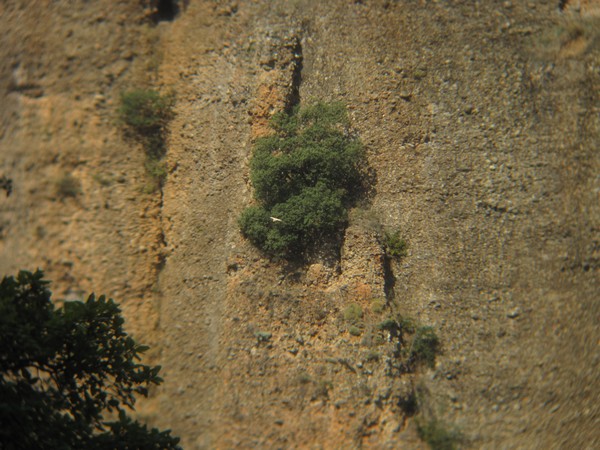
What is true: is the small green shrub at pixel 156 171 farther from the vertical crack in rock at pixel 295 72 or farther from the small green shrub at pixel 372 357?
the small green shrub at pixel 372 357

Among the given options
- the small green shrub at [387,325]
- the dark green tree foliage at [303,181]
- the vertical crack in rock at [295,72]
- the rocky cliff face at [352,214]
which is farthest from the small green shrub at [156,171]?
the small green shrub at [387,325]

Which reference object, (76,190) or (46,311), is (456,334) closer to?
(46,311)

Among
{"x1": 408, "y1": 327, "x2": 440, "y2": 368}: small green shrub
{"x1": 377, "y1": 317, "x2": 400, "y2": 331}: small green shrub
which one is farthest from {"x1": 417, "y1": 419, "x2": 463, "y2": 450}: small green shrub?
{"x1": 377, "y1": 317, "x2": 400, "y2": 331}: small green shrub

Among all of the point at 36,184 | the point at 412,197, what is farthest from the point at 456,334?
the point at 36,184

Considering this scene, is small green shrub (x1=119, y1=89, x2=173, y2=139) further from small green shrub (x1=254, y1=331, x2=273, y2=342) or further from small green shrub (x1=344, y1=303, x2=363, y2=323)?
small green shrub (x1=344, y1=303, x2=363, y2=323)

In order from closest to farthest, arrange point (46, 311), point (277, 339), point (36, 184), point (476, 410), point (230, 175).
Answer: point (46, 311) → point (476, 410) → point (277, 339) → point (230, 175) → point (36, 184)

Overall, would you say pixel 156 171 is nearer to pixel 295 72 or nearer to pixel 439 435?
pixel 295 72
